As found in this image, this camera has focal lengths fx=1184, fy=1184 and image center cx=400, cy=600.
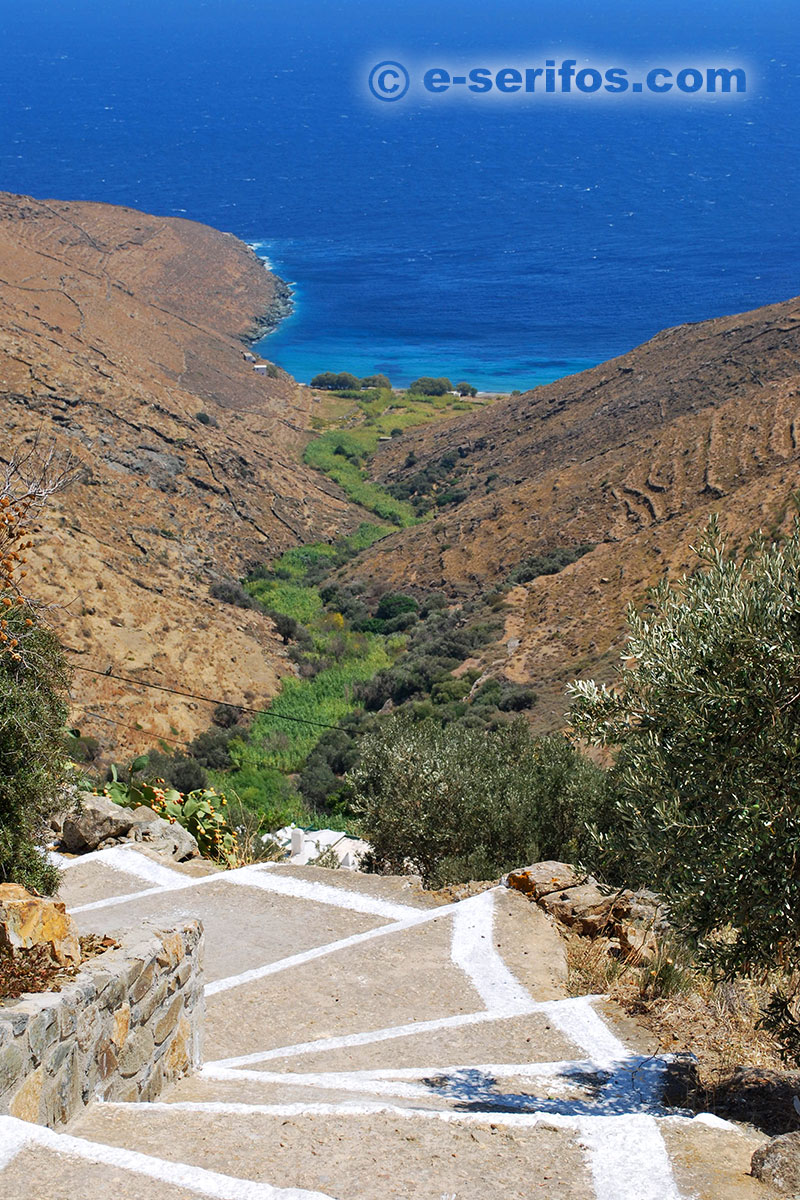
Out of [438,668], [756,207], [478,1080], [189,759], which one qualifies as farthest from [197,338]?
[756,207]

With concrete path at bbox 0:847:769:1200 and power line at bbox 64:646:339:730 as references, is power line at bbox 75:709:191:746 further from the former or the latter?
concrete path at bbox 0:847:769:1200

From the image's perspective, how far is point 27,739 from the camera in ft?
28.8

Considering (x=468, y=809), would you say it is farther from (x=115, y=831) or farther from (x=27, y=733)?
(x=27, y=733)

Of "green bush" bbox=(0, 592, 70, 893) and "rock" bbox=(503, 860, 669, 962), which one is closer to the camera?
"green bush" bbox=(0, 592, 70, 893)

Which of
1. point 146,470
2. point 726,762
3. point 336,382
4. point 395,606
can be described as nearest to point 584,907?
point 726,762

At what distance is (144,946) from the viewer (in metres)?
6.30

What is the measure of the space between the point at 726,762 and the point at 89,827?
29.2 ft

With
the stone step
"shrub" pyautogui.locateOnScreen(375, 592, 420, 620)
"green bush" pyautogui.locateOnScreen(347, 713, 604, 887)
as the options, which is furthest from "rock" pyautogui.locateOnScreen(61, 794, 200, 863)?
"shrub" pyautogui.locateOnScreen(375, 592, 420, 620)

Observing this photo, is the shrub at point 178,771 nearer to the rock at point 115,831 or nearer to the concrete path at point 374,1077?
the rock at point 115,831

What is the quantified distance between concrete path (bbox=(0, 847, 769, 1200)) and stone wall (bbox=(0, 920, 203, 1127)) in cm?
17

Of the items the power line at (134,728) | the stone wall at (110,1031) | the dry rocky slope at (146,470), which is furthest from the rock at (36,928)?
the power line at (134,728)

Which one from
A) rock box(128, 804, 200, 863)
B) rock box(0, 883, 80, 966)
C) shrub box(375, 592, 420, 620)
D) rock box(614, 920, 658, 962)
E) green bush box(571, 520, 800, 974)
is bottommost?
rock box(614, 920, 658, 962)

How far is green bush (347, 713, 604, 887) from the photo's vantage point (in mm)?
13727

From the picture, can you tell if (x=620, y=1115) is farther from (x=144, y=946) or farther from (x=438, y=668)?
(x=438, y=668)
